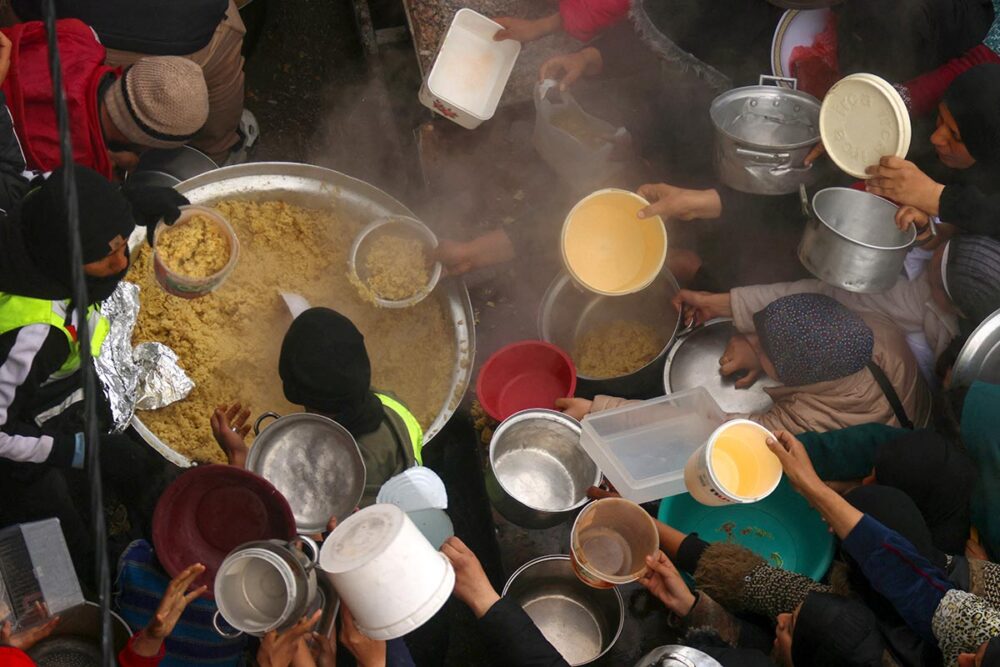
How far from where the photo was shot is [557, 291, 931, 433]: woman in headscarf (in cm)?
313

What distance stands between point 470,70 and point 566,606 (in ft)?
8.57

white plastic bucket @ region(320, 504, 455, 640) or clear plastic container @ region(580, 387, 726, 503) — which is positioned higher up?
white plastic bucket @ region(320, 504, 455, 640)

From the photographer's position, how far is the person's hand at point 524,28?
394cm

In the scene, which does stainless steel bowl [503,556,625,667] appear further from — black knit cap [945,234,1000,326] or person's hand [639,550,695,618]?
black knit cap [945,234,1000,326]

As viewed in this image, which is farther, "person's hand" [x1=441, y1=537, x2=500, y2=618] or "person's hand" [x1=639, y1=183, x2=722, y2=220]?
"person's hand" [x1=639, y1=183, x2=722, y2=220]

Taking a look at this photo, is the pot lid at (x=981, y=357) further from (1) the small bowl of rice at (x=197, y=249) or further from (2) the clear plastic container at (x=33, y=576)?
(2) the clear plastic container at (x=33, y=576)

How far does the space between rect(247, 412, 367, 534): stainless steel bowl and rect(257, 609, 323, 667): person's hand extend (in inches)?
20.8

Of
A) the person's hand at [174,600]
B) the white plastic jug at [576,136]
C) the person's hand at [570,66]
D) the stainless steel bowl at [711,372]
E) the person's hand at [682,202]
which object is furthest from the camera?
the person's hand at [570,66]

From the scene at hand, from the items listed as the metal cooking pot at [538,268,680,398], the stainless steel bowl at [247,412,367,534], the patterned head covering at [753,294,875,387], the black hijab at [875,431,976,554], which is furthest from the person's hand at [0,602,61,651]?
the black hijab at [875,431,976,554]

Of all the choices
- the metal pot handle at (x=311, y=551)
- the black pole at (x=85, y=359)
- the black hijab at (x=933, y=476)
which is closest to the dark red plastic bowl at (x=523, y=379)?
the black hijab at (x=933, y=476)

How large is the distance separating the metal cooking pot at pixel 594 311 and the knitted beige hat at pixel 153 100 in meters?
1.83

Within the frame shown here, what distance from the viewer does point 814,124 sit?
333 centimetres

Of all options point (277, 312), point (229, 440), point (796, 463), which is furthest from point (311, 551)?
point (796, 463)

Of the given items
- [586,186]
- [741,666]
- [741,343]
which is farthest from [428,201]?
[741,666]
